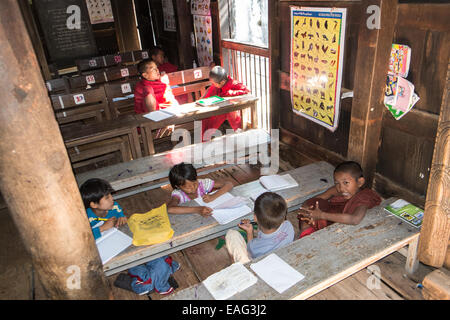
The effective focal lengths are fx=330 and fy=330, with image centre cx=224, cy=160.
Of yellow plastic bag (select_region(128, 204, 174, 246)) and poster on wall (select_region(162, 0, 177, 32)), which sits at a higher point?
poster on wall (select_region(162, 0, 177, 32))

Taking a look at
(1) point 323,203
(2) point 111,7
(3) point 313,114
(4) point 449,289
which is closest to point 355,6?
(3) point 313,114

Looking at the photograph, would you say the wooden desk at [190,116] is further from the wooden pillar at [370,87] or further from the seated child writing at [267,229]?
the seated child writing at [267,229]

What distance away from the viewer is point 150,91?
16.3 feet

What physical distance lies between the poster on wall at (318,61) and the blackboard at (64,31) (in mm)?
7432

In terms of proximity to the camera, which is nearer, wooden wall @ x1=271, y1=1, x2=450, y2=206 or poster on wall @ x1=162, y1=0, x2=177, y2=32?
wooden wall @ x1=271, y1=1, x2=450, y2=206

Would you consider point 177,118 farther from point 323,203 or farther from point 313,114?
point 323,203

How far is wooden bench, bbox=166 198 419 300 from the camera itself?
1.93 metres

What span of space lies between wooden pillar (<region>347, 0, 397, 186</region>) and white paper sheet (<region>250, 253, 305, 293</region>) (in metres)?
1.39

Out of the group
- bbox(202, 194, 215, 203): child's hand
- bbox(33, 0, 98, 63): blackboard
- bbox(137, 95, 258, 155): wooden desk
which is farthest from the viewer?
bbox(33, 0, 98, 63): blackboard

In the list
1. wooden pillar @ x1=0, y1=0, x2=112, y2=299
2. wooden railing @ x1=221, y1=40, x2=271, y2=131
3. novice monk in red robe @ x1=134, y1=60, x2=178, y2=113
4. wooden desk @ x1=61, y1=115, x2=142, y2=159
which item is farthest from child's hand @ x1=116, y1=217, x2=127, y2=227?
wooden railing @ x1=221, y1=40, x2=271, y2=131

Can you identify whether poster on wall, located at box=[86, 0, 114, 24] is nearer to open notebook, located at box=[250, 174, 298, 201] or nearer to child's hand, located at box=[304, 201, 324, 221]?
open notebook, located at box=[250, 174, 298, 201]

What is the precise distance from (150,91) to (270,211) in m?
3.33

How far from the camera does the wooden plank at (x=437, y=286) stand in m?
1.92

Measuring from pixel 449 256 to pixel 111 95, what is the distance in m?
4.66
